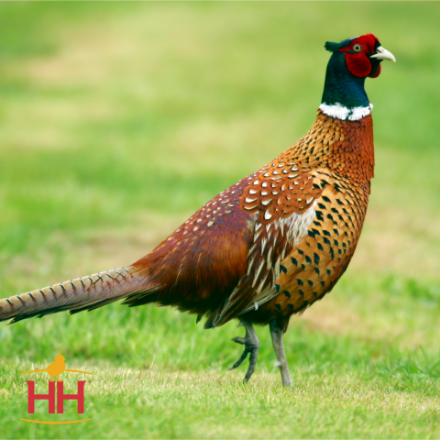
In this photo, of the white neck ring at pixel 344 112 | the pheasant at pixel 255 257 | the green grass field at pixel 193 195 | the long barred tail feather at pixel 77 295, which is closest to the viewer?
the green grass field at pixel 193 195

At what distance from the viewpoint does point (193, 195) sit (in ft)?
37.2

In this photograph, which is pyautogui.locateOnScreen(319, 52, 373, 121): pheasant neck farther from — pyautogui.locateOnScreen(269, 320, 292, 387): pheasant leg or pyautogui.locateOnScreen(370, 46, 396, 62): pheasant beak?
pyautogui.locateOnScreen(269, 320, 292, 387): pheasant leg

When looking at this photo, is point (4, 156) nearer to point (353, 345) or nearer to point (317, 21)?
point (353, 345)

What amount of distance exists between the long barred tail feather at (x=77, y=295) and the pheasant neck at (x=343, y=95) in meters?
1.66

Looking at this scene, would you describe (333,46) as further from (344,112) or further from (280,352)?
(280,352)

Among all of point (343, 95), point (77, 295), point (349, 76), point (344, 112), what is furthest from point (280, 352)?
point (349, 76)

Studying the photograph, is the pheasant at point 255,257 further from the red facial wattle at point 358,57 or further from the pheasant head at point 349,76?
the red facial wattle at point 358,57

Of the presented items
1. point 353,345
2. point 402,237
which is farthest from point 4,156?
point 353,345

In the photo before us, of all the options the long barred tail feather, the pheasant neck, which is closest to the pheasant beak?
the pheasant neck

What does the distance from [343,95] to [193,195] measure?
7.22m

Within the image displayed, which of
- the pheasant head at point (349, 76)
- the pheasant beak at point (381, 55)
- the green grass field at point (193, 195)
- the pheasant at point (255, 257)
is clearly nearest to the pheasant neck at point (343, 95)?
the pheasant head at point (349, 76)

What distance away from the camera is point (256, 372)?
4.96m

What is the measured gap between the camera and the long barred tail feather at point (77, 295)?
3.52m

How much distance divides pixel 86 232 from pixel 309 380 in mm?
5676
